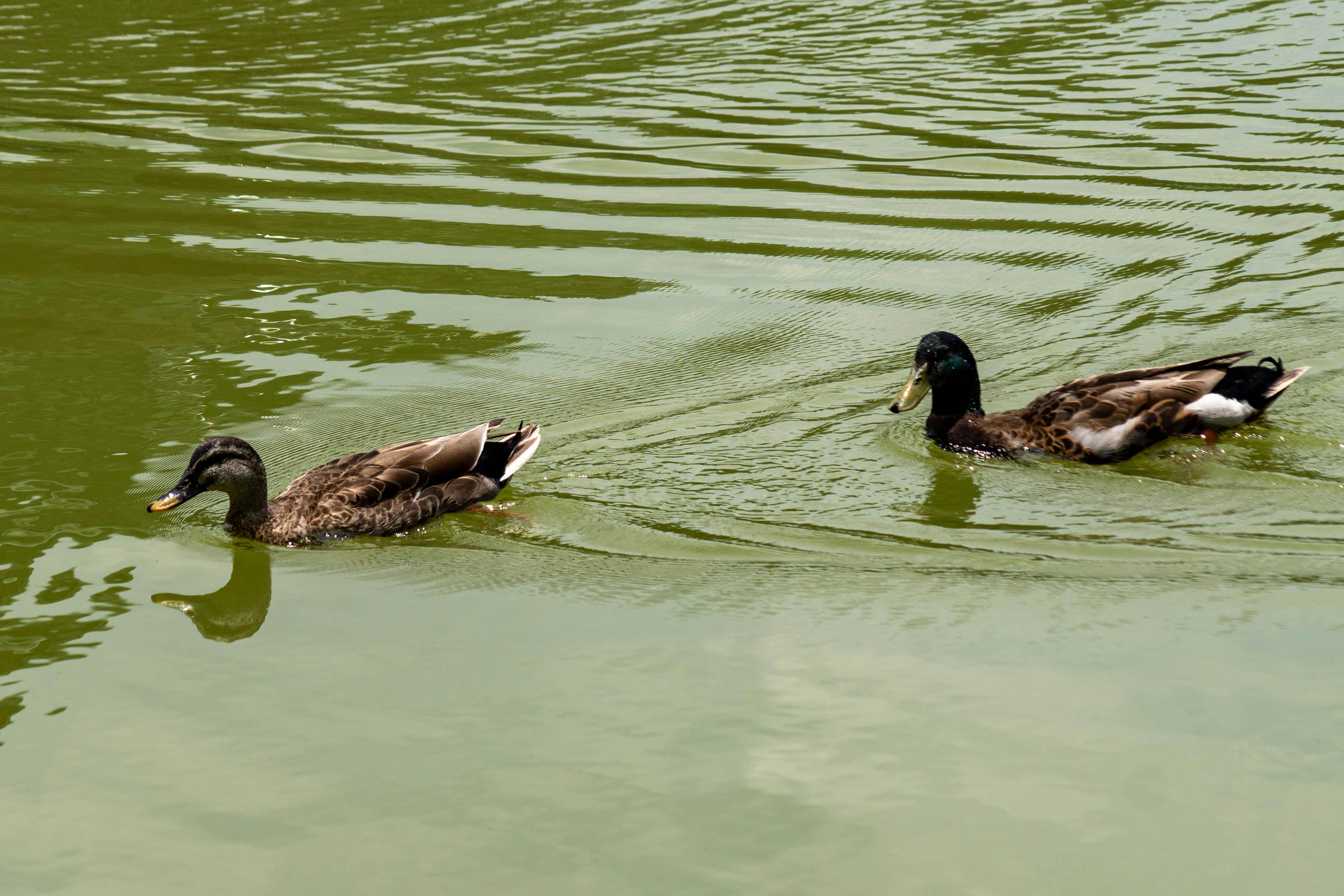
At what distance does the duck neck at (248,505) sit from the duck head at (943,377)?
11.5 ft

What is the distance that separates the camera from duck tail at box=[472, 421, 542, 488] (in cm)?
791

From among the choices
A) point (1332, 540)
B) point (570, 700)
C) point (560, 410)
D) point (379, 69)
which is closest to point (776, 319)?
point (560, 410)

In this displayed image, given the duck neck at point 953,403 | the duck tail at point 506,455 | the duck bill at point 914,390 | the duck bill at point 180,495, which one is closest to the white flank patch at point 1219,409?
the duck neck at point 953,403

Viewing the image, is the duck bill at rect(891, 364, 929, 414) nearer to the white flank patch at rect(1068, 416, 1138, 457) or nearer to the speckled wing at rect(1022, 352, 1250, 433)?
the speckled wing at rect(1022, 352, 1250, 433)

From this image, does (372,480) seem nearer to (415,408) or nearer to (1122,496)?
(415,408)

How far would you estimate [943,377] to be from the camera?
8680 millimetres

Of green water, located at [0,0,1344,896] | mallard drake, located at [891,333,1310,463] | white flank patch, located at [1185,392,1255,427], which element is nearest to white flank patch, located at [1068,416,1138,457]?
mallard drake, located at [891,333,1310,463]

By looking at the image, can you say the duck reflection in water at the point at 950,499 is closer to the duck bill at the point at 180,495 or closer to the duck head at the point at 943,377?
the duck head at the point at 943,377

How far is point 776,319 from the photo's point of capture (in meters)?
10.7

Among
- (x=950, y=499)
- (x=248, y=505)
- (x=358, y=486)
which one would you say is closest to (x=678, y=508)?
(x=950, y=499)

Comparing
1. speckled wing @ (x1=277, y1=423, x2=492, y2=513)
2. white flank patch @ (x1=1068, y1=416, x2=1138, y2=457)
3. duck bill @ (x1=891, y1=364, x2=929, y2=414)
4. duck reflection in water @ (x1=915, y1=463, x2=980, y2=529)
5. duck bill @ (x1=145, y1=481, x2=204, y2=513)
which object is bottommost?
duck reflection in water @ (x1=915, y1=463, x2=980, y2=529)

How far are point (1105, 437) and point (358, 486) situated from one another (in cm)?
391

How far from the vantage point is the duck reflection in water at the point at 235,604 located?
6.50 m

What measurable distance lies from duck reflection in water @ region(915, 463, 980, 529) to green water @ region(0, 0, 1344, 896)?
0.10 ft
